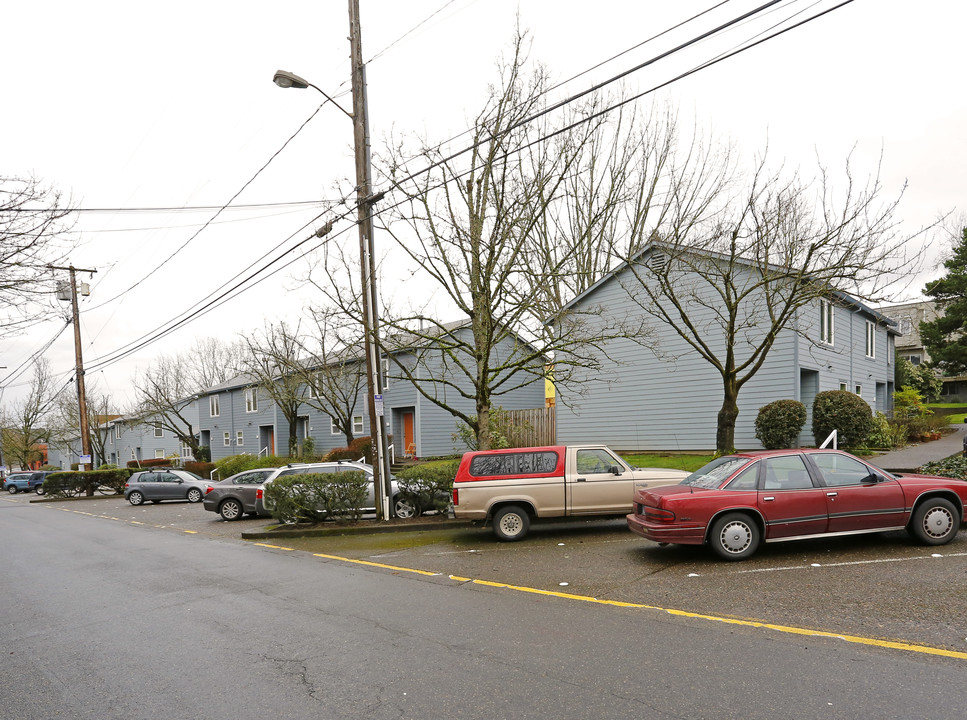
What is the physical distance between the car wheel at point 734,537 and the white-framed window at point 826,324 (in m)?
15.7

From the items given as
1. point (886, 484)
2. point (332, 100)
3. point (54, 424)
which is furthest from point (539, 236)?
point (54, 424)

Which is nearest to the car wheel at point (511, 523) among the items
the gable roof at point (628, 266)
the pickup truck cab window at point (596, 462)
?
the pickup truck cab window at point (596, 462)

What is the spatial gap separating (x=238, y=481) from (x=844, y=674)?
17361mm

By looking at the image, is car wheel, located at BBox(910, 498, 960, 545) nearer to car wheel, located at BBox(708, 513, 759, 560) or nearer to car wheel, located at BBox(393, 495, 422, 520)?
car wheel, located at BBox(708, 513, 759, 560)

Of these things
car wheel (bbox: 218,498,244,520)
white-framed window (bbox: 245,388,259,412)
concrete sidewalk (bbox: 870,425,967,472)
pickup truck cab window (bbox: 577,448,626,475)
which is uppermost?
white-framed window (bbox: 245,388,259,412)

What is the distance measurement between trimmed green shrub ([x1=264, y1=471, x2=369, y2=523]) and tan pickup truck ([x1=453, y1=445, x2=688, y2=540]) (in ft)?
12.4

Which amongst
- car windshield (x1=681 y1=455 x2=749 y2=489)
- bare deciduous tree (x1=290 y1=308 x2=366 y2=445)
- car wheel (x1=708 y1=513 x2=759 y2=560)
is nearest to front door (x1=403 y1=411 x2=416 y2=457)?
bare deciduous tree (x1=290 y1=308 x2=366 y2=445)

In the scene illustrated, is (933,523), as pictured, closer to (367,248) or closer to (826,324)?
(367,248)

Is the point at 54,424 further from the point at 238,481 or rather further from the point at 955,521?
the point at 955,521

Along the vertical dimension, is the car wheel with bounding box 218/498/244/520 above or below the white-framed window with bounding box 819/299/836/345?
below

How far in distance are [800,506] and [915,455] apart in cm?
1108

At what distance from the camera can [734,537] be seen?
8.89 meters

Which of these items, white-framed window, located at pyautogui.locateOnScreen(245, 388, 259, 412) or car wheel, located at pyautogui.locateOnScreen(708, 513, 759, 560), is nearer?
car wheel, located at pyautogui.locateOnScreen(708, 513, 759, 560)

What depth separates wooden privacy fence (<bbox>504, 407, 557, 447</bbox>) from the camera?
86.8ft
